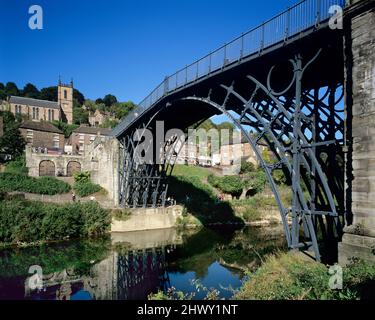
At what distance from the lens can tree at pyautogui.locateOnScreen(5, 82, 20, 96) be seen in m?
76.1

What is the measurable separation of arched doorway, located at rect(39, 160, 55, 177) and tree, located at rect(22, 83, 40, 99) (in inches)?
2069

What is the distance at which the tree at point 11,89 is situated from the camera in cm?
7609

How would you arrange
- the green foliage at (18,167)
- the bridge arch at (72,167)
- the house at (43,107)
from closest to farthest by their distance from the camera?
1. the green foliage at (18,167)
2. the bridge arch at (72,167)
3. the house at (43,107)

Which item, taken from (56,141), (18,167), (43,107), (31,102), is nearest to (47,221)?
(18,167)

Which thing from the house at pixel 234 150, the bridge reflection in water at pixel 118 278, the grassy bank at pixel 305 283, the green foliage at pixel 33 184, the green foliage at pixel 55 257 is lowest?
the bridge reflection in water at pixel 118 278

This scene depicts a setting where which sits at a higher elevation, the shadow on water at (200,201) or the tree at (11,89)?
the tree at (11,89)

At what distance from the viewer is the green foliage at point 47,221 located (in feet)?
63.1

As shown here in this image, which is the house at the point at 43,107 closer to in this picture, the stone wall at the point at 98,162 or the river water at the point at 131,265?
the stone wall at the point at 98,162

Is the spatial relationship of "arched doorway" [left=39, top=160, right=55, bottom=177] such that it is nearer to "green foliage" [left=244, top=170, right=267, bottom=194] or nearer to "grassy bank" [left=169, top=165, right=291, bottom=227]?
"grassy bank" [left=169, top=165, right=291, bottom=227]

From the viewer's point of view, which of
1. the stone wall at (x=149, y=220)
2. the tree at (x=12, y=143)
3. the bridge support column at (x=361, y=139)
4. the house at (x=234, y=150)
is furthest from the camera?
the house at (x=234, y=150)

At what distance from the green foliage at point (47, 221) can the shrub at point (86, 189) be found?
5.58 metres

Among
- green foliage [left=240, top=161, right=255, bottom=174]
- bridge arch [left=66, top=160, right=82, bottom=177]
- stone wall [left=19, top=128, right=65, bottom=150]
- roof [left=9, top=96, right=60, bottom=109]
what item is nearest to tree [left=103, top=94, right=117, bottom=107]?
roof [left=9, top=96, right=60, bottom=109]

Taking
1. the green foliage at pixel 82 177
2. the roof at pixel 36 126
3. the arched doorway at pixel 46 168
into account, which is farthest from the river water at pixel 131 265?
the roof at pixel 36 126

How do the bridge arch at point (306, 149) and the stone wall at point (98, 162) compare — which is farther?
the stone wall at point (98, 162)
